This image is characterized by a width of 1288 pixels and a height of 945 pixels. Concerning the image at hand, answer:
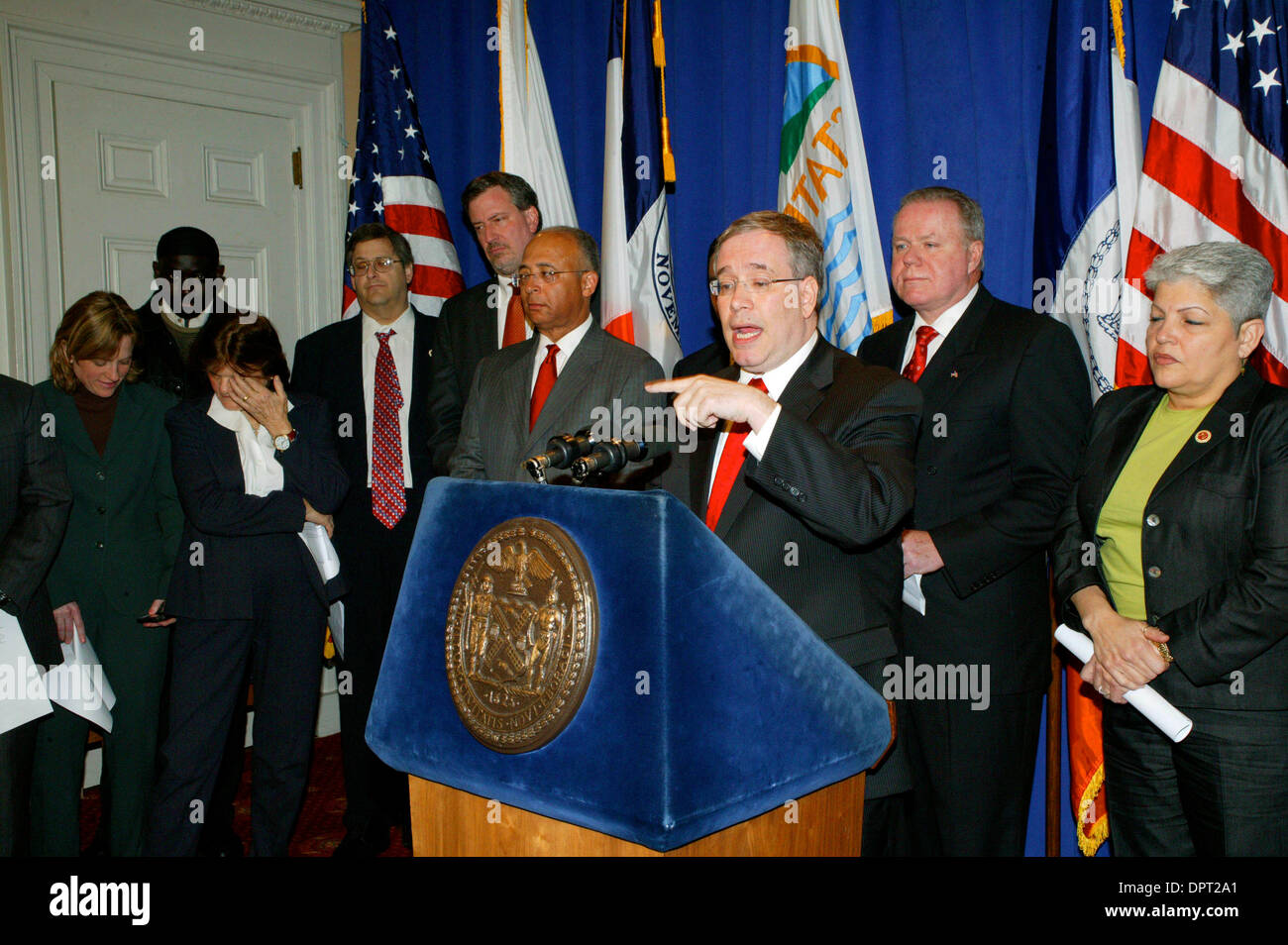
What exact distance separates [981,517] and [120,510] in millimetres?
2483

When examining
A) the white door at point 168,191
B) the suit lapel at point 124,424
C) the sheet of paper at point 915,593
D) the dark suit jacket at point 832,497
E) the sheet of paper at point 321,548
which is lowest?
the sheet of paper at point 915,593

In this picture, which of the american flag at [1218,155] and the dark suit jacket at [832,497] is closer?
the dark suit jacket at [832,497]

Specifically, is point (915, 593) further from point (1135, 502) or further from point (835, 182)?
point (835, 182)

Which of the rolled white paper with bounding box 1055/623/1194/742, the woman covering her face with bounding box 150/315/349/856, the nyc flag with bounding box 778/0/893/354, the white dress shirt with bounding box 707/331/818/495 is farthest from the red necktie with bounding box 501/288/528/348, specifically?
the rolled white paper with bounding box 1055/623/1194/742

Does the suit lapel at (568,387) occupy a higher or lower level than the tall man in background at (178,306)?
lower

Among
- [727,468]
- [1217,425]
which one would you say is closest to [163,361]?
[727,468]

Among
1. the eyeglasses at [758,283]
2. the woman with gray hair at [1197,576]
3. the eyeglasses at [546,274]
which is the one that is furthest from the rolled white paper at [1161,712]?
the eyeglasses at [546,274]

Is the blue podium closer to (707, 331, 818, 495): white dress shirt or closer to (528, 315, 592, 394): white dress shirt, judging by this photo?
→ (707, 331, 818, 495): white dress shirt

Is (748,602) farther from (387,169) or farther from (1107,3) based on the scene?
(387,169)

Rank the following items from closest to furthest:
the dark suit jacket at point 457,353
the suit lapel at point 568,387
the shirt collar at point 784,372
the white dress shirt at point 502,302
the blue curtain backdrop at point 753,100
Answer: the shirt collar at point 784,372, the suit lapel at point 568,387, the blue curtain backdrop at point 753,100, the dark suit jacket at point 457,353, the white dress shirt at point 502,302

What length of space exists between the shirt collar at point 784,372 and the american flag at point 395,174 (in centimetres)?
261

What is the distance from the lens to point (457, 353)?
355 centimetres

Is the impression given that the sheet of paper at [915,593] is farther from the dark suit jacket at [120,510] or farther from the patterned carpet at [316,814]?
the dark suit jacket at [120,510]

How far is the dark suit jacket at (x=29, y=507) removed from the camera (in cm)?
275
